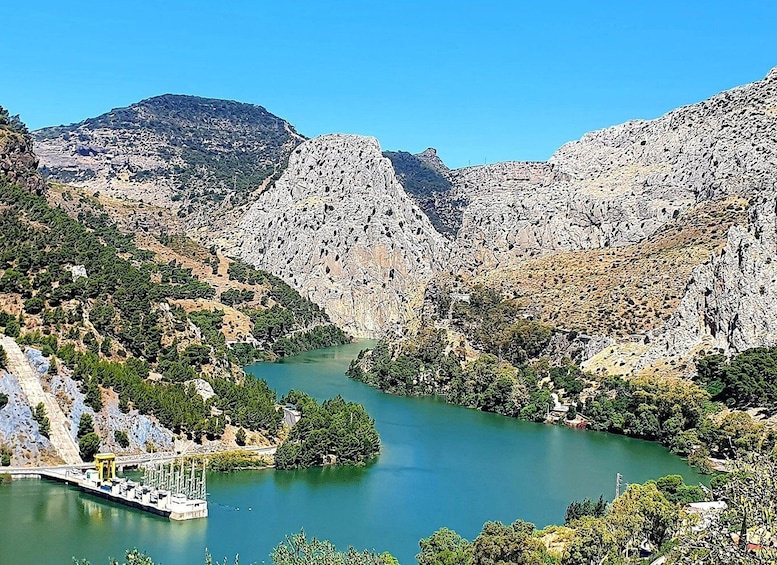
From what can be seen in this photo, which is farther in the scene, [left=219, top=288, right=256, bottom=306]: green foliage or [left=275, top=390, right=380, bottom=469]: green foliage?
[left=219, top=288, right=256, bottom=306]: green foliage

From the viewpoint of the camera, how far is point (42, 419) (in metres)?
55.8

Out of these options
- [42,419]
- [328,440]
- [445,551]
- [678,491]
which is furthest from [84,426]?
[678,491]

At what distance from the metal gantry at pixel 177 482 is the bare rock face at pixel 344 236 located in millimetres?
107765

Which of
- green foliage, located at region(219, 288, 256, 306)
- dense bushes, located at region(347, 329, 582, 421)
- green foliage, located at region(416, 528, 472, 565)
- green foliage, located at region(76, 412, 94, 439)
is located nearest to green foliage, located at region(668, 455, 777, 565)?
green foliage, located at region(416, 528, 472, 565)

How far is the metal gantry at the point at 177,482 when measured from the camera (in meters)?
49.8

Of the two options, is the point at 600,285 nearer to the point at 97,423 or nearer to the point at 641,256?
the point at 641,256

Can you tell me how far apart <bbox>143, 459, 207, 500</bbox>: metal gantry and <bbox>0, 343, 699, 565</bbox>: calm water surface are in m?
1.21

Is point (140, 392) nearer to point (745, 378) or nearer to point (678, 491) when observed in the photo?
point (678, 491)

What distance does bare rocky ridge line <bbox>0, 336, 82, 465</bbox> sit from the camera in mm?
55656

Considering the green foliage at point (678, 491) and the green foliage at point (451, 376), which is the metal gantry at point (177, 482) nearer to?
the green foliage at point (678, 491)

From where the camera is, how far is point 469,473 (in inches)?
2454

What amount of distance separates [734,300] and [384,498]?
4055 cm

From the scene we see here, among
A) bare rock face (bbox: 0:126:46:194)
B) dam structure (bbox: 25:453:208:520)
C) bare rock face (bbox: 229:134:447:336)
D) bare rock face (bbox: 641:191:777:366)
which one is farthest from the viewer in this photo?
bare rock face (bbox: 229:134:447:336)

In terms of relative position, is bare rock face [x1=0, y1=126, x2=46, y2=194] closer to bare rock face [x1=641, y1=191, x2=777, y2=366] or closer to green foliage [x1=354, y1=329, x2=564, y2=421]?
green foliage [x1=354, y1=329, x2=564, y2=421]
